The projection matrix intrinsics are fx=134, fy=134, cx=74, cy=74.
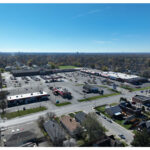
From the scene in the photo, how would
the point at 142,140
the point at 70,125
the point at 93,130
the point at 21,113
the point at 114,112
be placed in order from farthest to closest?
the point at 21,113, the point at 114,112, the point at 70,125, the point at 93,130, the point at 142,140

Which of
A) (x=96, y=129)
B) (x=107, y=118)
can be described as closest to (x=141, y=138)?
(x=96, y=129)

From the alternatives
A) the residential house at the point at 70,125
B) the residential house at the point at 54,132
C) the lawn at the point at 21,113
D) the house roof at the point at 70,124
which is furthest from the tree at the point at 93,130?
the lawn at the point at 21,113

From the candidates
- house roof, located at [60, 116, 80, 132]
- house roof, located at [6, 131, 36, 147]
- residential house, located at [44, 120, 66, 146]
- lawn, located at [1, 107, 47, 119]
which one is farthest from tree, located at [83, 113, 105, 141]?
lawn, located at [1, 107, 47, 119]

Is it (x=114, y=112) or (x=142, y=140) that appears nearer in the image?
(x=142, y=140)

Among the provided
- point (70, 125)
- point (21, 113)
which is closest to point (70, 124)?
point (70, 125)

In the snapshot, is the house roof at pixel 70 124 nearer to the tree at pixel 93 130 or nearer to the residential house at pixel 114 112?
the tree at pixel 93 130

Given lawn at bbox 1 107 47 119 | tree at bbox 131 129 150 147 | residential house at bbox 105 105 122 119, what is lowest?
lawn at bbox 1 107 47 119

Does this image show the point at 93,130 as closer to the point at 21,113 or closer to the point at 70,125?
the point at 70,125

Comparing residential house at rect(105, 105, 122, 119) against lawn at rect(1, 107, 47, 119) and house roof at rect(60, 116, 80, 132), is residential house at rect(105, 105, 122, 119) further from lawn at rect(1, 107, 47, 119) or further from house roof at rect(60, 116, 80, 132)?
lawn at rect(1, 107, 47, 119)
